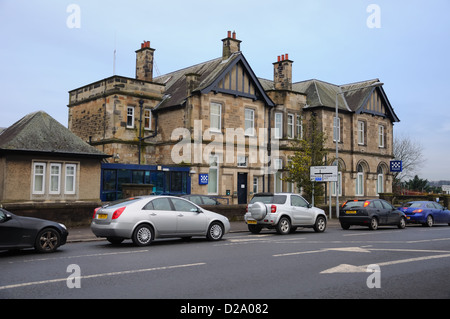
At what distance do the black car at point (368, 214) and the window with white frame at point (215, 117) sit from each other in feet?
36.1

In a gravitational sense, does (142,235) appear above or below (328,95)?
below

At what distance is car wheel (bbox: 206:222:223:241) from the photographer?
14918 mm

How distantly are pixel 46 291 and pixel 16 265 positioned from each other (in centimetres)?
314

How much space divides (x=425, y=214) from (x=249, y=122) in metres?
12.8

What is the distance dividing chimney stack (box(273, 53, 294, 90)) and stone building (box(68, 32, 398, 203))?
8cm

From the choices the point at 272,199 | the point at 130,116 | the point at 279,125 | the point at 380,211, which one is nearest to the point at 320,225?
the point at 272,199

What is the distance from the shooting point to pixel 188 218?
14.2 m

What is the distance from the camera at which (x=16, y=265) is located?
9656 mm

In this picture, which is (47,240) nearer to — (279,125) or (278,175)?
(278,175)

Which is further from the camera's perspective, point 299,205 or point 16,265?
point 299,205

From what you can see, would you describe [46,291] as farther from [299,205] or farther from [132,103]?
[132,103]
